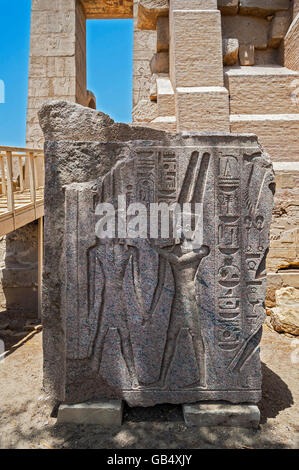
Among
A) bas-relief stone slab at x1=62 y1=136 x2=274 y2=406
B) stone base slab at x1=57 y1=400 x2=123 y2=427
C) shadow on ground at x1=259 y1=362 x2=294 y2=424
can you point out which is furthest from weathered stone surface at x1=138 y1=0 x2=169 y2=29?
stone base slab at x1=57 y1=400 x2=123 y2=427

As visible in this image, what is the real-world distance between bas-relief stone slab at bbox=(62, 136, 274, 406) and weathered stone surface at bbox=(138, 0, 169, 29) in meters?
4.60

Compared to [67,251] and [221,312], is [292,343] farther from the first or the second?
[67,251]

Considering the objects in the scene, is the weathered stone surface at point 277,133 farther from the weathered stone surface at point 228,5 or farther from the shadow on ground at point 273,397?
the shadow on ground at point 273,397

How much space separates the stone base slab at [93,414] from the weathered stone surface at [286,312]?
Result: 2416 mm

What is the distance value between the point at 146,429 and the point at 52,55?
781 cm

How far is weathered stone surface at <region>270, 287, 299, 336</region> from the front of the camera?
368 cm

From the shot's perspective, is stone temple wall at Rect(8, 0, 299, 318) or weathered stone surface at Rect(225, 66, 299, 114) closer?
stone temple wall at Rect(8, 0, 299, 318)

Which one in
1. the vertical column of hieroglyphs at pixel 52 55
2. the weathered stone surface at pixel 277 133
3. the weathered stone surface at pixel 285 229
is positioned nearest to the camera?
the weathered stone surface at pixel 285 229

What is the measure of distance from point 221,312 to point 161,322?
15.6 inches

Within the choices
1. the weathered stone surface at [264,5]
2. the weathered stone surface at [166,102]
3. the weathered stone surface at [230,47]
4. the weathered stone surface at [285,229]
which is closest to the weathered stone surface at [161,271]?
the weathered stone surface at [285,229]

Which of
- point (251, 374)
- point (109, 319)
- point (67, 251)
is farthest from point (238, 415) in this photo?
point (67, 251)

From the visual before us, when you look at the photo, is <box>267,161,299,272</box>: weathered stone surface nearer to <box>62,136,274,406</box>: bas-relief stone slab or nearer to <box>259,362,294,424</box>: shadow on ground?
<box>259,362,294,424</box>: shadow on ground

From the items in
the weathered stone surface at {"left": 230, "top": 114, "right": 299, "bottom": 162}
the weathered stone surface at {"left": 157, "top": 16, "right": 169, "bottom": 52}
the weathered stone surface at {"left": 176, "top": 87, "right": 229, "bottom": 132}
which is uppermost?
the weathered stone surface at {"left": 157, "top": 16, "right": 169, "bottom": 52}

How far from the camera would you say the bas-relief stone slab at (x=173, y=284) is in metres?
2.05
